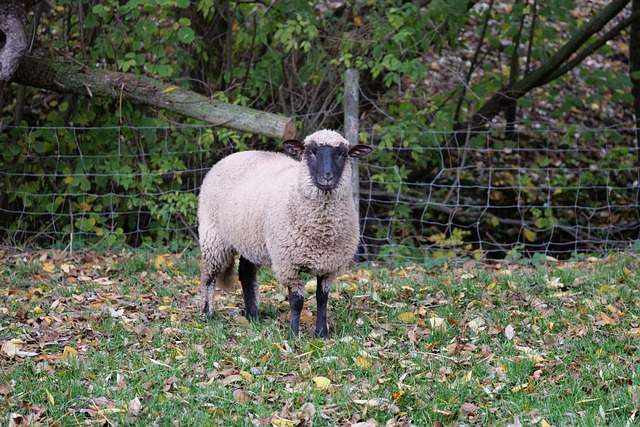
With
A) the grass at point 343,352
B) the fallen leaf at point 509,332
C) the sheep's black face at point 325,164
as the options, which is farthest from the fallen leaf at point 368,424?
the sheep's black face at point 325,164

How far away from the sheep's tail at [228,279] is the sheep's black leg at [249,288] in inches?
6.1

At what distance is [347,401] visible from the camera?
4.05 meters

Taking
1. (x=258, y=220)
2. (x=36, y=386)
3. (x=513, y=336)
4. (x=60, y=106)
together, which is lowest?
(x=36, y=386)

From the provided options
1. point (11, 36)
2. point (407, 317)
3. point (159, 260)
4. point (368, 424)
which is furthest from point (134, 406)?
point (11, 36)

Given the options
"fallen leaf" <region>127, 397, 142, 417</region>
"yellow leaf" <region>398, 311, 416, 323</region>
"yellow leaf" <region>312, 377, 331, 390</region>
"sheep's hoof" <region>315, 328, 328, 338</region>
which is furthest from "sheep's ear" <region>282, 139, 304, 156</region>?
"fallen leaf" <region>127, 397, 142, 417</region>

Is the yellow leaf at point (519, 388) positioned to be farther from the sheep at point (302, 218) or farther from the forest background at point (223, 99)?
the forest background at point (223, 99)

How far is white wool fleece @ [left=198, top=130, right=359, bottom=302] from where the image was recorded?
5.18m

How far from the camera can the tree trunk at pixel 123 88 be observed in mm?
7858

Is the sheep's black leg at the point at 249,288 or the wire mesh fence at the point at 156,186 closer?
the sheep's black leg at the point at 249,288

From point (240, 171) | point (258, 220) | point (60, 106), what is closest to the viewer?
point (258, 220)

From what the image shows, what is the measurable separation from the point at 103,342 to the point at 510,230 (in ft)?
21.0

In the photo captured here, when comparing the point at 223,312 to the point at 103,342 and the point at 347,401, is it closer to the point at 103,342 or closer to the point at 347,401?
the point at 103,342

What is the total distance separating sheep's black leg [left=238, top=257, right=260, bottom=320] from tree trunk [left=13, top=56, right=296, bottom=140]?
2130 mm

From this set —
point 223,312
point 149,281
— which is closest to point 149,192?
point 149,281
